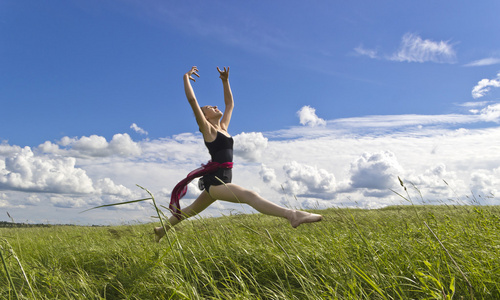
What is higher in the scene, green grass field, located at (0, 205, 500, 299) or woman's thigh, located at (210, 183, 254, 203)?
woman's thigh, located at (210, 183, 254, 203)

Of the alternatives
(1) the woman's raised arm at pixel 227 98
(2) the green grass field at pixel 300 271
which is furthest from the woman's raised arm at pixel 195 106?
(2) the green grass field at pixel 300 271

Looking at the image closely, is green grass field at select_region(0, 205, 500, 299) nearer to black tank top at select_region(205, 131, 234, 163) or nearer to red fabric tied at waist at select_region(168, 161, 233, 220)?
red fabric tied at waist at select_region(168, 161, 233, 220)

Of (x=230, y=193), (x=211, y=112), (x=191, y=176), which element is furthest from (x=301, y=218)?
(x=211, y=112)

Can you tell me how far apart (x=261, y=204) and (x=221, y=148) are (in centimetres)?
123

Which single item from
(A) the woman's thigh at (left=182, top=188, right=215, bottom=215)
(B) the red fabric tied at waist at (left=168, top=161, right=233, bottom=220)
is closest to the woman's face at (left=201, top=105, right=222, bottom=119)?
(B) the red fabric tied at waist at (left=168, top=161, right=233, bottom=220)

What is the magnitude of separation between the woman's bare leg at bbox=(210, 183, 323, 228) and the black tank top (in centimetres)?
47

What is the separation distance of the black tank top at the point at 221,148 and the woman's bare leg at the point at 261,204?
475 mm

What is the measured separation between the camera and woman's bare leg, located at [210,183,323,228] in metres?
3.66

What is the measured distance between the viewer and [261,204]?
4164 millimetres

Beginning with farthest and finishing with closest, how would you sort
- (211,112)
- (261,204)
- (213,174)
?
(211,112) → (213,174) → (261,204)

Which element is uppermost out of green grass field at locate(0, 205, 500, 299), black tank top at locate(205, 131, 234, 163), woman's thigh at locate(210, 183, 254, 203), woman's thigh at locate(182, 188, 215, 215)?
black tank top at locate(205, 131, 234, 163)

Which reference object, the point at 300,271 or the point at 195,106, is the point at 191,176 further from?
the point at 300,271

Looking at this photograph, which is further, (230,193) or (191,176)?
(191,176)

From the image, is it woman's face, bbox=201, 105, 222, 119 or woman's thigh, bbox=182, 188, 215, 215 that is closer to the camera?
woman's thigh, bbox=182, 188, 215, 215
